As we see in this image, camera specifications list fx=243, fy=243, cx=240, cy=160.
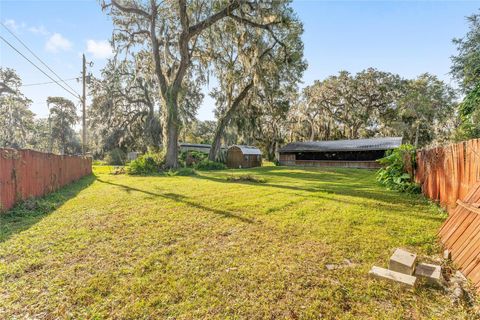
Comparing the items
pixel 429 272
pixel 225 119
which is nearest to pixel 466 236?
pixel 429 272

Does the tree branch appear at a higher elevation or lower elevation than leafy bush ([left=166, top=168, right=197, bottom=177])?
higher

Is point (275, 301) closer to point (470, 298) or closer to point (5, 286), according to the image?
point (470, 298)

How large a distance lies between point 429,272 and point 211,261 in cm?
235

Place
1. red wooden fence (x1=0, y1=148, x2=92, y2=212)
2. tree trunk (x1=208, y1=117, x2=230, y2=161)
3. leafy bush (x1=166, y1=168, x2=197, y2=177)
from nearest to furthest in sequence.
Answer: red wooden fence (x1=0, y1=148, x2=92, y2=212), leafy bush (x1=166, y1=168, x2=197, y2=177), tree trunk (x1=208, y1=117, x2=230, y2=161)

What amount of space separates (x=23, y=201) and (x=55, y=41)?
25.5ft

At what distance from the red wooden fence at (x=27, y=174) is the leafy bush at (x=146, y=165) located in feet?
16.6

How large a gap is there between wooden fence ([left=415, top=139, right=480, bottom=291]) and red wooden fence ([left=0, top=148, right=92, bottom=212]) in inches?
288

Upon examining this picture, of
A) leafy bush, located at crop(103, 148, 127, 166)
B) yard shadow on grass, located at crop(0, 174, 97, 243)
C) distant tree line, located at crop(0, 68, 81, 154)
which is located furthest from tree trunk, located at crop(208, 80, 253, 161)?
distant tree line, located at crop(0, 68, 81, 154)

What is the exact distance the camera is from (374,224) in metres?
4.38

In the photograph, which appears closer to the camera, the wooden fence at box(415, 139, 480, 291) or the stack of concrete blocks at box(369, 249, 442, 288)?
the stack of concrete blocks at box(369, 249, 442, 288)

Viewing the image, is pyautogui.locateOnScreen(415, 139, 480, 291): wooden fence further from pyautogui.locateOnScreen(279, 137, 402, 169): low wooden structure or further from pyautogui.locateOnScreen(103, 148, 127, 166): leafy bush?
pyautogui.locateOnScreen(103, 148, 127, 166): leafy bush

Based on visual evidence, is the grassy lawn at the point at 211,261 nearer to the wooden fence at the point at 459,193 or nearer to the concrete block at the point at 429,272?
the concrete block at the point at 429,272

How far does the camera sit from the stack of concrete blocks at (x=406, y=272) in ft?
7.97

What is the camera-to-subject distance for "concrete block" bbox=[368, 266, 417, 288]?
2379 millimetres
